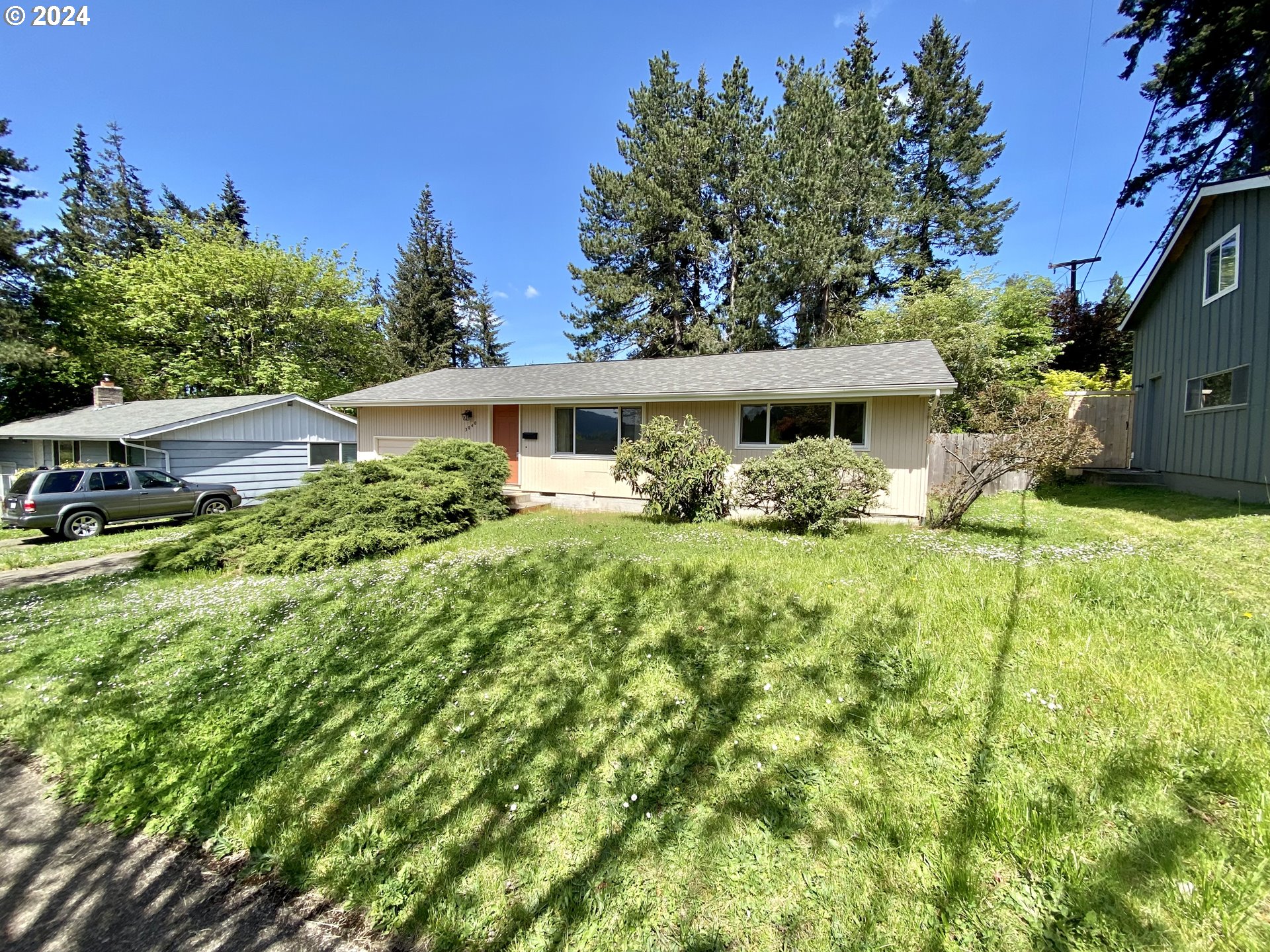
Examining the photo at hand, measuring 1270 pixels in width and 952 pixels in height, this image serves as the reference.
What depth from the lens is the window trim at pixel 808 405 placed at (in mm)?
9469

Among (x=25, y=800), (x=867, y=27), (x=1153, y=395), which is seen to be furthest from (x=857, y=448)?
(x=867, y=27)

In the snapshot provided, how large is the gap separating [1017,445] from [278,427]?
18734 millimetres

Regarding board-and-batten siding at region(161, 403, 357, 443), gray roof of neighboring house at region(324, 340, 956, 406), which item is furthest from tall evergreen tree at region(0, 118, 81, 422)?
gray roof of neighboring house at region(324, 340, 956, 406)

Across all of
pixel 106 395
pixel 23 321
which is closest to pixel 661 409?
pixel 106 395

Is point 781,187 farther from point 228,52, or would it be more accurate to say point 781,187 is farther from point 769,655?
point 769,655

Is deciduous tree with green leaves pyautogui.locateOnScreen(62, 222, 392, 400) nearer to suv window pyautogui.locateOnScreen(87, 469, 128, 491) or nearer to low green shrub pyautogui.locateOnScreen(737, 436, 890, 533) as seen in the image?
suv window pyautogui.locateOnScreen(87, 469, 128, 491)

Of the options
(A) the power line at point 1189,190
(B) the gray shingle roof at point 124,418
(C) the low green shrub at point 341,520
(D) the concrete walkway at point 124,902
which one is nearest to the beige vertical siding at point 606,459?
(C) the low green shrub at point 341,520

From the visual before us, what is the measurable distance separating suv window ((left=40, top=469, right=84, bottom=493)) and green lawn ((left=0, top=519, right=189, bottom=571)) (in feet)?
3.64

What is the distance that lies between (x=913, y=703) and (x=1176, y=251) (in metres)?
15.4

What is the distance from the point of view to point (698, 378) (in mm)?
11680

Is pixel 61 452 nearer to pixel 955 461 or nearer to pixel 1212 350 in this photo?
pixel 955 461

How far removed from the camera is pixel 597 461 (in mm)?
12016

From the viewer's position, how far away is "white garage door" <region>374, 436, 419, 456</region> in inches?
601

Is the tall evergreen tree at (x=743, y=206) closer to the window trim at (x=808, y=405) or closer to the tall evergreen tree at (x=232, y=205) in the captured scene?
the window trim at (x=808, y=405)
